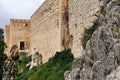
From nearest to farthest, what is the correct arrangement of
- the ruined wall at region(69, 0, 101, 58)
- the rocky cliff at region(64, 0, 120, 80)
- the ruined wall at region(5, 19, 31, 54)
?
the rocky cliff at region(64, 0, 120, 80)
the ruined wall at region(69, 0, 101, 58)
the ruined wall at region(5, 19, 31, 54)

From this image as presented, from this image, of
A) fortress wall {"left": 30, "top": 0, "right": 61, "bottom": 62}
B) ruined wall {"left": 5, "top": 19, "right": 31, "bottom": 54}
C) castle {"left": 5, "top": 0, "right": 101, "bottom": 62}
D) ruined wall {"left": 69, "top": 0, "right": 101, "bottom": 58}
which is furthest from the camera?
ruined wall {"left": 5, "top": 19, "right": 31, "bottom": 54}

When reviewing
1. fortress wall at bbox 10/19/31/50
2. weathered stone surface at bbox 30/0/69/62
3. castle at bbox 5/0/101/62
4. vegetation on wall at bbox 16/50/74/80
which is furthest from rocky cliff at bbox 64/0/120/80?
fortress wall at bbox 10/19/31/50

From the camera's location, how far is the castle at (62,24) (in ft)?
63.1

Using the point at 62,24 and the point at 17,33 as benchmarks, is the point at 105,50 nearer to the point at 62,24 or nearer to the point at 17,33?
the point at 62,24

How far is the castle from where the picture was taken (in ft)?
63.1

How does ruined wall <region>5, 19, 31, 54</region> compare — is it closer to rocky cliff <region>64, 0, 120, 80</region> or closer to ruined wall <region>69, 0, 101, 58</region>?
ruined wall <region>69, 0, 101, 58</region>

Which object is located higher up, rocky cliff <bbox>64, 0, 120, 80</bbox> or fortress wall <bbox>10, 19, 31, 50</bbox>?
fortress wall <bbox>10, 19, 31, 50</bbox>

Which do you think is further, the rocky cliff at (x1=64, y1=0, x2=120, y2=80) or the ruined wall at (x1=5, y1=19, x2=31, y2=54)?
Answer: the ruined wall at (x1=5, y1=19, x2=31, y2=54)

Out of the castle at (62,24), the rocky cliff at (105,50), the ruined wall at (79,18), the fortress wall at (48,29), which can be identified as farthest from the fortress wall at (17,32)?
the rocky cliff at (105,50)

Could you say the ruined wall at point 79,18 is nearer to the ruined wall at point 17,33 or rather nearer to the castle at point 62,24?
the castle at point 62,24

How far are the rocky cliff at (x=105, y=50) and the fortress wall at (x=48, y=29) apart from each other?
11.4m

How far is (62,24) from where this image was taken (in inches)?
960

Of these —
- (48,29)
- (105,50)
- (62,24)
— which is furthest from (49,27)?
(105,50)

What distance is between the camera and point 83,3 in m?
19.6
